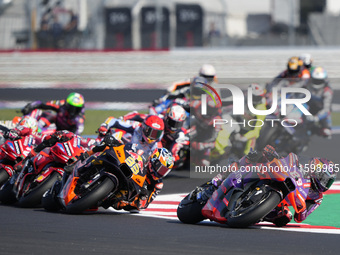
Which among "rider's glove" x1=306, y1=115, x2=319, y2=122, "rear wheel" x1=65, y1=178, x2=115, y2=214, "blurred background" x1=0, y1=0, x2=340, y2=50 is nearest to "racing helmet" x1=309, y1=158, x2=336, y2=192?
"rear wheel" x1=65, y1=178, x2=115, y2=214

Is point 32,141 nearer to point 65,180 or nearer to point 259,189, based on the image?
point 65,180

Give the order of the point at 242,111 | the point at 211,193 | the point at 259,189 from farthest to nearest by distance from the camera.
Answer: the point at 242,111 < the point at 211,193 < the point at 259,189

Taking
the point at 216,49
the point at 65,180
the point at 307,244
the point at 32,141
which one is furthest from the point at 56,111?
the point at 216,49

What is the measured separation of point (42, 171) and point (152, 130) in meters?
1.51

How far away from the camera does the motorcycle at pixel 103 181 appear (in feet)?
27.2

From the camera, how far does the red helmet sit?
33.6 feet

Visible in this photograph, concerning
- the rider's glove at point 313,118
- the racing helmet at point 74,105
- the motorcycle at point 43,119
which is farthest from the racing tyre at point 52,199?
the rider's glove at point 313,118

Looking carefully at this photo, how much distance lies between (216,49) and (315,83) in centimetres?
1061

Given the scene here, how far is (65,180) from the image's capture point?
29.0 feet

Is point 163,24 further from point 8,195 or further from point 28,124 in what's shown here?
point 8,195

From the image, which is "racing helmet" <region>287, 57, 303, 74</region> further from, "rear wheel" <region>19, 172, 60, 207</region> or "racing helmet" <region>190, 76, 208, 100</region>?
"rear wheel" <region>19, 172, 60, 207</region>

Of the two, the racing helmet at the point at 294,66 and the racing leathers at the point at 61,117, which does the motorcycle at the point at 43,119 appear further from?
the racing helmet at the point at 294,66

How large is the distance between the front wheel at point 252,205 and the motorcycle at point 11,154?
3531 mm

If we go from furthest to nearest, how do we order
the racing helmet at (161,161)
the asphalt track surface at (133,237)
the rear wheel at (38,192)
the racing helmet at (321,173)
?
1. the rear wheel at (38,192)
2. the racing helmet at (161,161)
3. the racing helmet at (321,173)
4. the asphalt track surface at (133,237)
